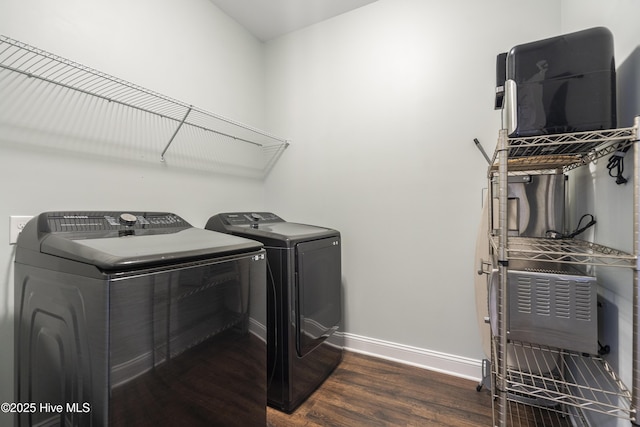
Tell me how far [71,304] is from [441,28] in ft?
8.66

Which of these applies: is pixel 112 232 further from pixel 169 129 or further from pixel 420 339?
pixel 420 339

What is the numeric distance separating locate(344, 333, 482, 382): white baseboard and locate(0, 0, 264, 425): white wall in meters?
1.57

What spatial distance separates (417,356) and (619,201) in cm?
159

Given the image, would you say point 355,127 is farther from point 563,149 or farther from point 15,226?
point 15,226

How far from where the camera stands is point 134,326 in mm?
897

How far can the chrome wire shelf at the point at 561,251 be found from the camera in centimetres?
102

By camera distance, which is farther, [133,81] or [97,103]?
[133,81]

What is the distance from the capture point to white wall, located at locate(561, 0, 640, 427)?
3.33 feet

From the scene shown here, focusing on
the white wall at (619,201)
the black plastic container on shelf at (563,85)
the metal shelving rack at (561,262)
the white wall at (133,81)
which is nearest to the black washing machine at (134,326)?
the white wall at (133,81)

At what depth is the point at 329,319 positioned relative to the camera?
202 cm

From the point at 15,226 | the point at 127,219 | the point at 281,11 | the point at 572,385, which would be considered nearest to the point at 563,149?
the point at 572,385

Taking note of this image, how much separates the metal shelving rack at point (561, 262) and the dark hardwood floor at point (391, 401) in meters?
0.20

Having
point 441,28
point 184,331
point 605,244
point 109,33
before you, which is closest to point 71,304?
point 184,331

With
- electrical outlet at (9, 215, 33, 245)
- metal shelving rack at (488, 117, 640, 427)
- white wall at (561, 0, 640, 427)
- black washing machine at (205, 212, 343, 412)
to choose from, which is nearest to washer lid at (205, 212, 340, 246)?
black washing machine at (205, 212, 343, 412)
